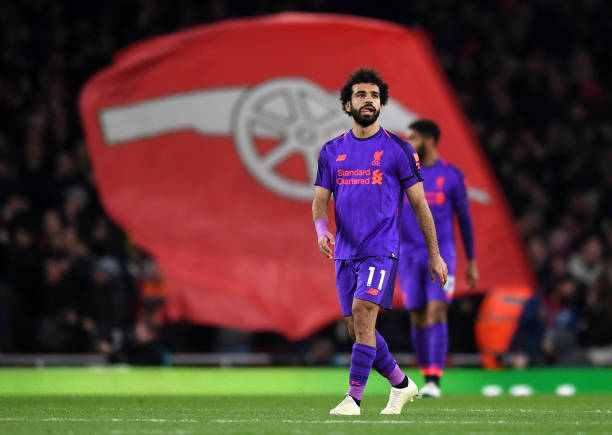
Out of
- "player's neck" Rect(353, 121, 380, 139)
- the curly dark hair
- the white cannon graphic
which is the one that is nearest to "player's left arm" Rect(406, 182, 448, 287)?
"player's neck" Rect(353, 121, 380, 139)

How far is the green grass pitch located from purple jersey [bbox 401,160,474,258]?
3.99 feet

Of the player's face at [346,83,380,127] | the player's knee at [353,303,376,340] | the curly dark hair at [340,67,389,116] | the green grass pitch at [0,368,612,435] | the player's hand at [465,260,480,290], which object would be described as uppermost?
the curly dark hair at [340,67,389,116]

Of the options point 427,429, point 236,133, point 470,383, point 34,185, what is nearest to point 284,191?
point 236,133

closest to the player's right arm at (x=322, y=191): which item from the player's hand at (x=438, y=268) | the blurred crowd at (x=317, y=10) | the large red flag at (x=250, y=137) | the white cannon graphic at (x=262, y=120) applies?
the player's hand at (x=438, y=268)

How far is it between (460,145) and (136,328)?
5093 millimetres

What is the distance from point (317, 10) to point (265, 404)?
546 inches

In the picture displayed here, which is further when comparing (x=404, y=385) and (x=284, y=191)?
(x=284, y=191)

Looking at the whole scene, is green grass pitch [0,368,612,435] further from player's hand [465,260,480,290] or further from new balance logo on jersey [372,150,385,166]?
new balance logo on jersey [372,150,385,166]

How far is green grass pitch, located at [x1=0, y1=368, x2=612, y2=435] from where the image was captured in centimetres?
605

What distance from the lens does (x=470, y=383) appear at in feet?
37.3

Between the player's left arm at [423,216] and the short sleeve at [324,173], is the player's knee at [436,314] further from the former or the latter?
the short sleeve at [324,173]

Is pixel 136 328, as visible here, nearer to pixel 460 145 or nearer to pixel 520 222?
pixel 460 145

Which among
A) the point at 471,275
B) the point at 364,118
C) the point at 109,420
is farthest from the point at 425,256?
the point at 109,420

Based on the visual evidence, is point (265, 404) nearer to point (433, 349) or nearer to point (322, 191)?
point (433, 349)
